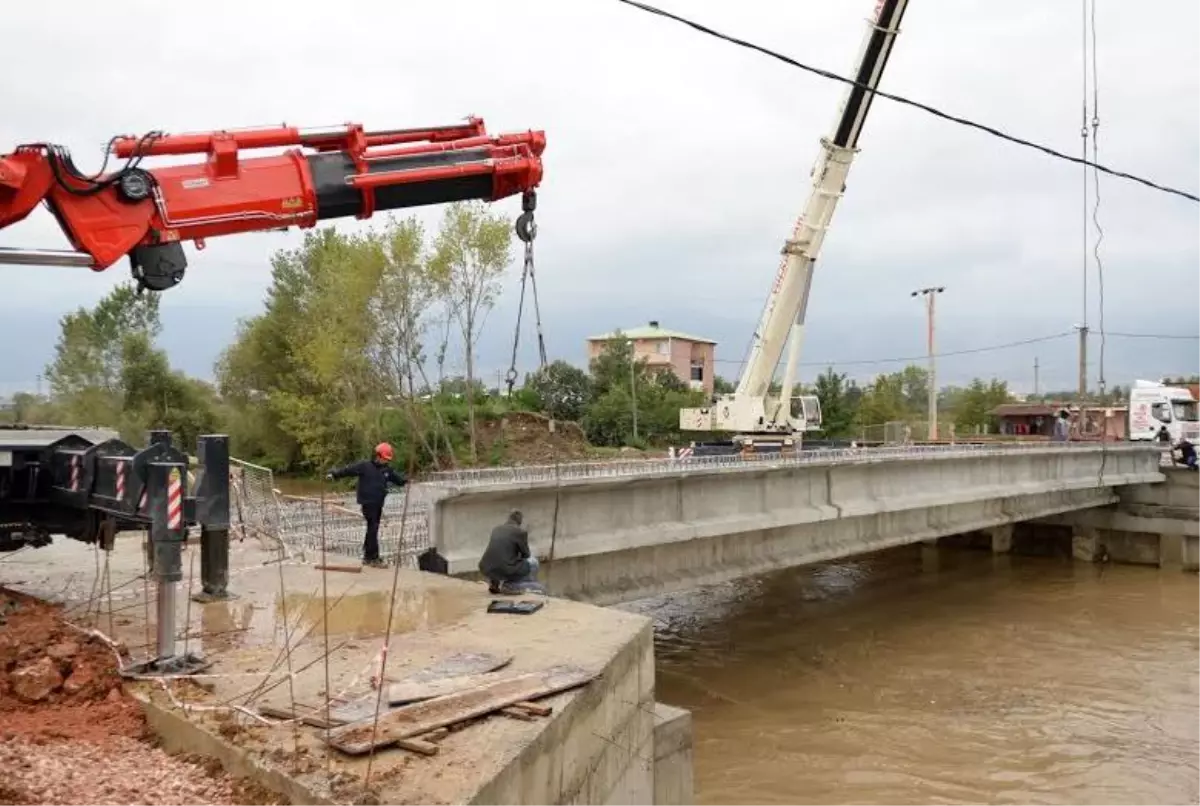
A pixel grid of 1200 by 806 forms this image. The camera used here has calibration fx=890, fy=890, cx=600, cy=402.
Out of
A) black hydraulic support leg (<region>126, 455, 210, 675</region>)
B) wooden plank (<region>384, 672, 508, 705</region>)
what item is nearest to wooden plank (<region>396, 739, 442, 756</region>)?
wooden plank (<region>384, 672, 508, 705</region>)

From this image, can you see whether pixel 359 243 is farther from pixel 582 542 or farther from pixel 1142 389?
pixel 1142 389

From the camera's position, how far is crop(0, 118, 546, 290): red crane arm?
7.27 meters

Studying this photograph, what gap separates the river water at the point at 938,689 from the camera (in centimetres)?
997

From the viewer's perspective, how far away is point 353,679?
18.7 feet

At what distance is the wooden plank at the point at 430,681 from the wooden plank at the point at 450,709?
10 centimetres

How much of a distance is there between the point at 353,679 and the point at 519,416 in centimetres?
3899

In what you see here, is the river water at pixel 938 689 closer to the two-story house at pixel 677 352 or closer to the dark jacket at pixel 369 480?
the dark jacket at pixel 369 480

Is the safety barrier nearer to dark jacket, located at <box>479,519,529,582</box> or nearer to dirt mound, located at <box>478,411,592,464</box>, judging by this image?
dark jacket, located at <box>479,519,529,582</box>

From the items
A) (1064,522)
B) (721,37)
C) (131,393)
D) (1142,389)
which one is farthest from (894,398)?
(721,37)

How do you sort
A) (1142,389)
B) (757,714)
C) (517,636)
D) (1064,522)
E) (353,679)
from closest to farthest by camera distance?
(353,679) < (517,636) < (757,714) < (1064,522) < (1142,389)

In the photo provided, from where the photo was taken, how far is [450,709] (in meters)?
4.94

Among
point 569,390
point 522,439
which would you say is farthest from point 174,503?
point 569,390

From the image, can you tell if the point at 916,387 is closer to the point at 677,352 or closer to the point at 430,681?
the point at 677,352

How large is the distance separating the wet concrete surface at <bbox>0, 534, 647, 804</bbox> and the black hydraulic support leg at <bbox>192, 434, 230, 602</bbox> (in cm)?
26
